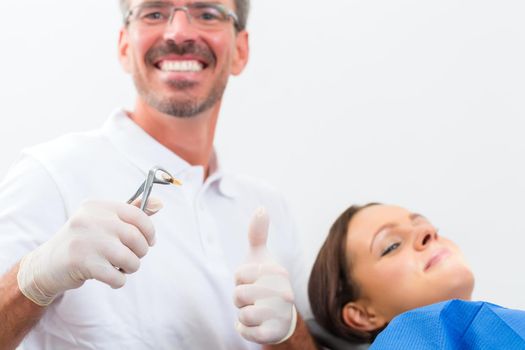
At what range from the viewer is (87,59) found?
2.07 metres

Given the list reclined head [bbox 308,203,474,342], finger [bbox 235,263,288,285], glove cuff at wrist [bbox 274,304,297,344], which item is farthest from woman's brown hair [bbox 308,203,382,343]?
finger [bbox 235,263,288,285]

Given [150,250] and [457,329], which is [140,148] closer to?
[150,250]

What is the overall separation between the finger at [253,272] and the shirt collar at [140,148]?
0.34m

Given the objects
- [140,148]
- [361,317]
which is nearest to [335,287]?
[361,317]

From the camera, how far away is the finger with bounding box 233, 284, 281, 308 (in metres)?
1.28

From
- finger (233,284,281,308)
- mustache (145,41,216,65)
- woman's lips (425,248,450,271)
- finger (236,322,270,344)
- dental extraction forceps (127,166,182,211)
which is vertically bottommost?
finger (236,322,270,344)

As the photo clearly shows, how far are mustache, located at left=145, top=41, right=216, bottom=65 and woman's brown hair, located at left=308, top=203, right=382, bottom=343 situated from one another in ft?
1.70

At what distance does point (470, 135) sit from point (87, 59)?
45.1 inches

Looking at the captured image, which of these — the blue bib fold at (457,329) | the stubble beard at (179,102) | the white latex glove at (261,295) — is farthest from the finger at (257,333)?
Answer: the stubble beard at (179,102)

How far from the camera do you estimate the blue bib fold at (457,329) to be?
3.44 feet

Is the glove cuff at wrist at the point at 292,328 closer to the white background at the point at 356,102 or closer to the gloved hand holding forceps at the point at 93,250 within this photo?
the gloved hand holding forceps at the point at 93,250

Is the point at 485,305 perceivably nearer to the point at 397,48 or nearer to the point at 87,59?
the point at 397,48

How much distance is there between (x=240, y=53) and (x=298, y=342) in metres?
0.73

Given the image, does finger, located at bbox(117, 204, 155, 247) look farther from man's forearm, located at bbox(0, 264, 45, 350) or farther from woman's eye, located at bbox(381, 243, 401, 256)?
woman's eye, located at bbox(381, 243, 401, 256)
